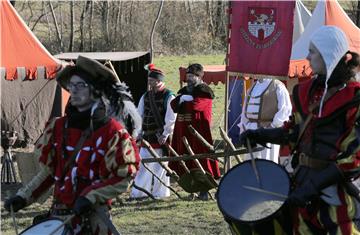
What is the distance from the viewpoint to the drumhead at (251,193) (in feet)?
13.5

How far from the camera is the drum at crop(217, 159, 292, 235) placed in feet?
13.4

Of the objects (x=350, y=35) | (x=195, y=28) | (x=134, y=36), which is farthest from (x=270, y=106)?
(x=195, y=28)

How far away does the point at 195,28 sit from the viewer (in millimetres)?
31000

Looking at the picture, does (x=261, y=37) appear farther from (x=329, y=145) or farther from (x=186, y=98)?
(x=329, y=145)

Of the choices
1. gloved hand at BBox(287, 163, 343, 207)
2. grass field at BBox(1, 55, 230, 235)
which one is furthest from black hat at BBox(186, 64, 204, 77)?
gloved hand at BBox(287, 163, 343, 207)

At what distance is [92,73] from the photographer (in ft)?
12.9

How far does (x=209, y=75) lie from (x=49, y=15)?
63.0 ft

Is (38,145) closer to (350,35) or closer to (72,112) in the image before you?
(72,112)

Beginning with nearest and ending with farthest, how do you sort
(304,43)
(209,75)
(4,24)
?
1. (4,24)
2. (304,43)
3. (209,75)

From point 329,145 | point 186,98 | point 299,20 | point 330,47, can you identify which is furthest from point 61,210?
point 299,20

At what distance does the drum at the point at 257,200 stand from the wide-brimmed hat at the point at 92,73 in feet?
3.03

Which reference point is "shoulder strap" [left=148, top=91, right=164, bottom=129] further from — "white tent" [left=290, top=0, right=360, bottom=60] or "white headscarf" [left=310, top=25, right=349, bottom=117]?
"white headscarf" [left=310, top=25, right=349, bottom=117]

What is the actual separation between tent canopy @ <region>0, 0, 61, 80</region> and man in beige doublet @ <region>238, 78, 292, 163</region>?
338 cm

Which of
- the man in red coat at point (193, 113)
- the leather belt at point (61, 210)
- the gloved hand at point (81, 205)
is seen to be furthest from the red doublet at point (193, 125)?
the gloved hand at point (81, 205)
